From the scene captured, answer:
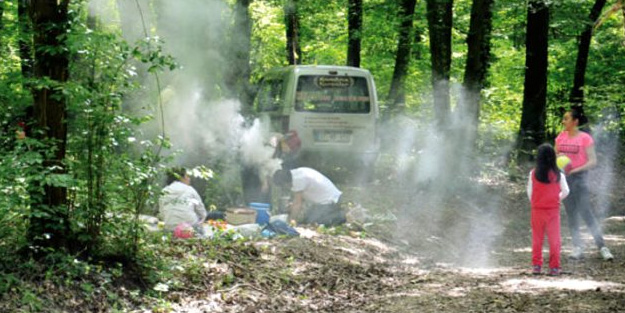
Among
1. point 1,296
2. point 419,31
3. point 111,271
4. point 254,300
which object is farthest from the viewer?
point 419,31

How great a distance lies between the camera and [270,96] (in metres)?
14.3

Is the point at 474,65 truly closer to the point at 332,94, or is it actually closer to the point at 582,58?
the point at 332,94

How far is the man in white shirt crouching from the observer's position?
35.4 feet

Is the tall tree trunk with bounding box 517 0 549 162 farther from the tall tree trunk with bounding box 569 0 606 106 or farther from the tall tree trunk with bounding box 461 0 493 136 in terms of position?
the tall tree trunk with bounding box 569 0 606 106

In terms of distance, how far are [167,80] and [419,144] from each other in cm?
732

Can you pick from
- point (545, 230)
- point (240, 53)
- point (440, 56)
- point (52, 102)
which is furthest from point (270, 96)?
point (52, 102)

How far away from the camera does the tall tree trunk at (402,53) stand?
19.8 metres

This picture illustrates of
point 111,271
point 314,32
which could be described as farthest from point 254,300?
point 314,32

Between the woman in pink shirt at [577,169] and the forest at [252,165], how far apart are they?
89mm

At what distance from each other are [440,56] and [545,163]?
33.7 ft

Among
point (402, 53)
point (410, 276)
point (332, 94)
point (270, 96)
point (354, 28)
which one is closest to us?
point (410, 276)

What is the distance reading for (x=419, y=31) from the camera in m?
20.6

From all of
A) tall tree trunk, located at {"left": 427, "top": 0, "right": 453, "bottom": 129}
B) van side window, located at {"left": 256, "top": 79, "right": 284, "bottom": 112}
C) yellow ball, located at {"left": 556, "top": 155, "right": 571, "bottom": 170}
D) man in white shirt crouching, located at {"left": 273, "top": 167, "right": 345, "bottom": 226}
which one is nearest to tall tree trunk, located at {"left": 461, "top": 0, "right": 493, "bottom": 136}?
tall tree trunk, located at {"left": 427, "top": 0, "right": 453, "bottom": 129}

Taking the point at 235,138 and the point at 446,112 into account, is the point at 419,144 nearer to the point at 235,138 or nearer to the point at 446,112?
the point at 446,112
